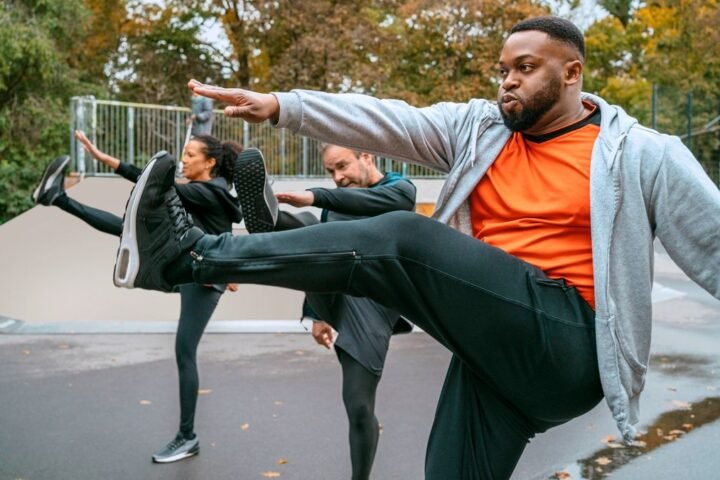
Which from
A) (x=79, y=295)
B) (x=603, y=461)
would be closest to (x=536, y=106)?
(x=603, y=461)

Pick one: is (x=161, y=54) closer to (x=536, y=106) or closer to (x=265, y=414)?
(x=265, y=414)

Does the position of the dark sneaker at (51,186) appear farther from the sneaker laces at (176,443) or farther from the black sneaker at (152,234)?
the black sneaker at (152,234)

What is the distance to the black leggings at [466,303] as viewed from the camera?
2.61 m

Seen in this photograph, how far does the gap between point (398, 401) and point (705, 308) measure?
267 inches

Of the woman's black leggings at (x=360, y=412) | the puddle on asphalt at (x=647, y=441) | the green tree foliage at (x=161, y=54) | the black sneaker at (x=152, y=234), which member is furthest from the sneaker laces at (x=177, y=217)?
the green tree foliage at (x=161, y=54)

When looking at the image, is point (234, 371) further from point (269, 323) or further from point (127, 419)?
point (269, 323)

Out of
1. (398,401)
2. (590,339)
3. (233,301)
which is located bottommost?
(233,301)

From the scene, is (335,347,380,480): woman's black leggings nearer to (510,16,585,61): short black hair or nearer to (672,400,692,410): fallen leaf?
(510,16,585,61): short black hair

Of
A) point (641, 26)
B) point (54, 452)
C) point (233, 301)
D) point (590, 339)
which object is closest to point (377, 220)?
point (590, 339)

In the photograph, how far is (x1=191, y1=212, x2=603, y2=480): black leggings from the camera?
2.61m

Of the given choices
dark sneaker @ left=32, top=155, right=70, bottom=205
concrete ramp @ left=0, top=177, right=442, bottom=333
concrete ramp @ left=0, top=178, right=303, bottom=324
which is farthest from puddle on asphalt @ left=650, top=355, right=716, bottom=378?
dark sneaker @ left=32, top=155, right=70, bottom=205

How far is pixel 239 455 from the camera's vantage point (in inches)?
230

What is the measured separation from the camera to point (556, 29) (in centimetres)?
297

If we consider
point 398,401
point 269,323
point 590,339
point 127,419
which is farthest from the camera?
point 269,323
